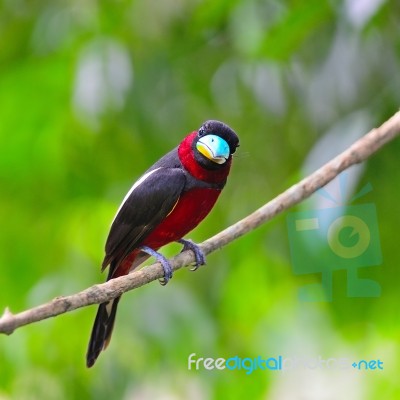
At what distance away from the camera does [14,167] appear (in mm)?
2309

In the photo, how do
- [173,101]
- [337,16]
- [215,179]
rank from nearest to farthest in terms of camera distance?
1. [215,179]
2. [337,16]
3. [173,101]

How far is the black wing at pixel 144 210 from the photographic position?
169 centimetres

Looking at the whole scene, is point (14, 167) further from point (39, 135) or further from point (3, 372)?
point (3, 372)

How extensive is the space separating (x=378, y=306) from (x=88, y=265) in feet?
2.78

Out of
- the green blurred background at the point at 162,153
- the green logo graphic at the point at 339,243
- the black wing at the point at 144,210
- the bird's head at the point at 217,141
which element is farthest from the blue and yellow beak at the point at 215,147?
the green blurred background at the point at 162,153

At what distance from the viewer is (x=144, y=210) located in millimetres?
1731

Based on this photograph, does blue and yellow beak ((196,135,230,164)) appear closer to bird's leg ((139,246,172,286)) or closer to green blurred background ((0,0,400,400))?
bird's leg ((139,246,172,286))

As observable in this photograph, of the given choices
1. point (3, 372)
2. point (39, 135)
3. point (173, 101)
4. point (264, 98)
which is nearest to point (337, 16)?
point (264, 98)

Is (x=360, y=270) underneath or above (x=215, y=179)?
→ underneath

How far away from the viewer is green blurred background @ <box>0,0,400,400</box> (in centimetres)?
206

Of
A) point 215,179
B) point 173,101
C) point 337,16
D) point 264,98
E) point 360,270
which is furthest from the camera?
point 173,101

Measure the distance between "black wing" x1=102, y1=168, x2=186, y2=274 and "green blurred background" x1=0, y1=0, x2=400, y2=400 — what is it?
365mm

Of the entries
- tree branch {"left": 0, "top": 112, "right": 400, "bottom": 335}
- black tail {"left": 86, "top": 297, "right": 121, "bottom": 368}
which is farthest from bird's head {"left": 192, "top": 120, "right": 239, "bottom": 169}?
black tail {"left": 86, "top": 297, "right": 121, "bottom": 368}

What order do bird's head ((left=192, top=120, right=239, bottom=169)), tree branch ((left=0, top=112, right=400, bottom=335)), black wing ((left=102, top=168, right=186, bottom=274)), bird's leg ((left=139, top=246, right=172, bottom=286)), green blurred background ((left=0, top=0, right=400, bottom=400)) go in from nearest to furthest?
tree branch ((left=0, top=112, right=400, bottom=335)) < bird's head ((left=192, top=120, right=239, bottom=169)) < bird's leg ((left=139, top=246, right=172, bottom=286)) < black wing ((left=102, top=168, right=186, bottom=274)) < green blurred background ((left=0, top=0, right=400, bottom=400))
